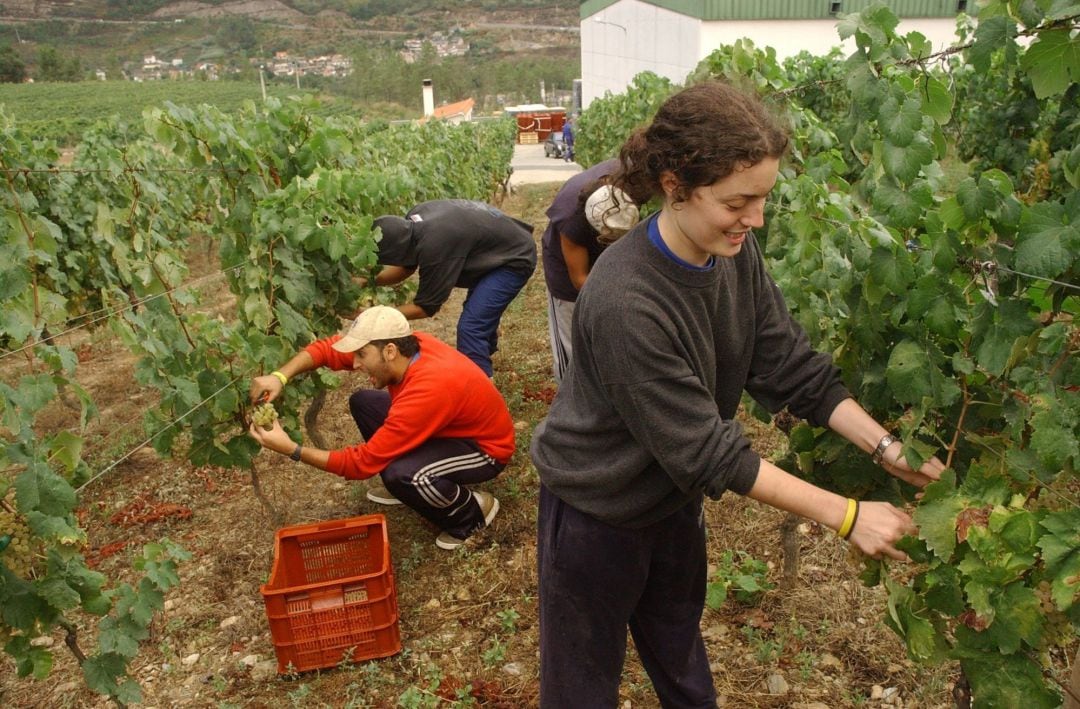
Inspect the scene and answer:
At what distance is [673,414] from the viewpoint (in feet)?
5.18

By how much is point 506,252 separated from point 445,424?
1346 millimetres

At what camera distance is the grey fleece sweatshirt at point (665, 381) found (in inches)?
62.0

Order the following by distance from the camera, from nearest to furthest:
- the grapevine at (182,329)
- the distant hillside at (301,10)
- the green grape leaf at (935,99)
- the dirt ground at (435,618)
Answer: the green grape leaf at (935,99) < the grapevine at (182,329) < the dirt ground at (435,618) < the distant hillside at (301,10)

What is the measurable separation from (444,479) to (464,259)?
1334 millimetres

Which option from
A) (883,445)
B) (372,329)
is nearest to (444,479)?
(372,329)

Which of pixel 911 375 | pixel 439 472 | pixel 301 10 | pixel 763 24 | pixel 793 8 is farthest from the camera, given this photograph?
pixel 301 10

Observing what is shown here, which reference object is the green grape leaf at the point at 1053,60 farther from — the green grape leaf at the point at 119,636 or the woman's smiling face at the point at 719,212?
the green grape leaf at the point at 119,636

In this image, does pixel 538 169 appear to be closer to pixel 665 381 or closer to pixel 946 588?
pixel 665 381

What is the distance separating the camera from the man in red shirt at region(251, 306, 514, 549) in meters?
3.20

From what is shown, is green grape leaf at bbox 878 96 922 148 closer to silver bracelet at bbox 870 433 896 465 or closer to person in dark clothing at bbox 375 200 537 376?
silver bracelet at bbox 870 433 896 465

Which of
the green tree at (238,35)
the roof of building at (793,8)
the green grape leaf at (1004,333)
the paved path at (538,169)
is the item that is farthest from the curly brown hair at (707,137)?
the green tree at (238,35)

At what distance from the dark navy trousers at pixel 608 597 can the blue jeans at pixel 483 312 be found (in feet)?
8.00

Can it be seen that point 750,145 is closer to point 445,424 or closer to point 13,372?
point 445,424

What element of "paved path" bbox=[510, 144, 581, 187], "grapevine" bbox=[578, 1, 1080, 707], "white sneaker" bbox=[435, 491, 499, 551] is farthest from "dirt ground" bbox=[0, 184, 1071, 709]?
"paved path" bbox=[510, 144, 581, 187]
